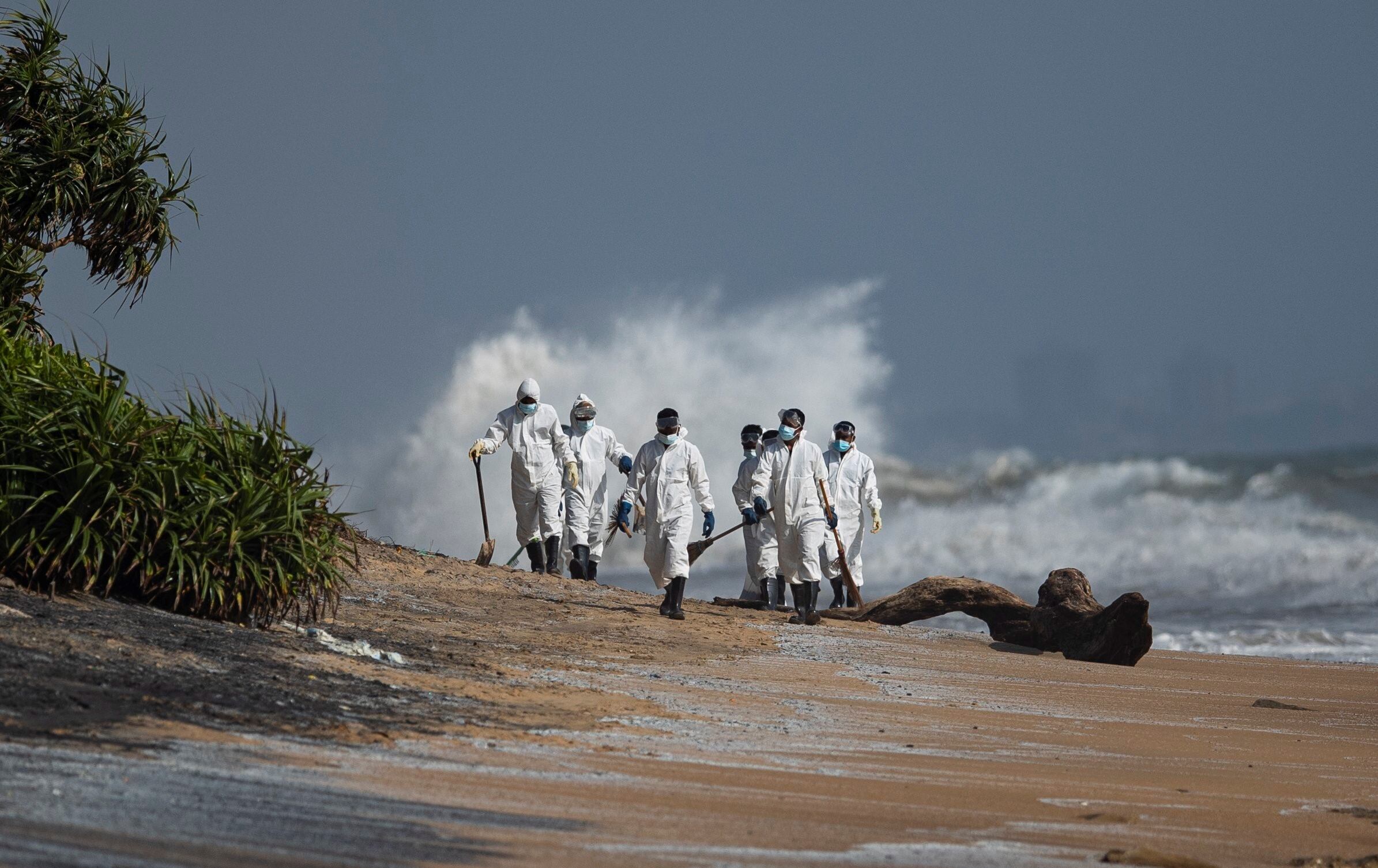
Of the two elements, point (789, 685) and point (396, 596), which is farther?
point (396, 596)

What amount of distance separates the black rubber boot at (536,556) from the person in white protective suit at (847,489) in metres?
3.59

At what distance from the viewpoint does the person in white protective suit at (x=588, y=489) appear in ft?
59.0

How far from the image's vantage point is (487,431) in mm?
16672

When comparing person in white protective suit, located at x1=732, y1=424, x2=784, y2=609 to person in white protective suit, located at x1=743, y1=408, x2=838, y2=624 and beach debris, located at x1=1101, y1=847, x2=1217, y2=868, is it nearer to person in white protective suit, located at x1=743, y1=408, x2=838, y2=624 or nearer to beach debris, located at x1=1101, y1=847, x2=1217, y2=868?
person in white protective suit, located at x1=743, y1=408, x2=838, y2=624

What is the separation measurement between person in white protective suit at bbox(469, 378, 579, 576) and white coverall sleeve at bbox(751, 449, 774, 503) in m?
2.34

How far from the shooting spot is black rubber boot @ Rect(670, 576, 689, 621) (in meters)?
13.8

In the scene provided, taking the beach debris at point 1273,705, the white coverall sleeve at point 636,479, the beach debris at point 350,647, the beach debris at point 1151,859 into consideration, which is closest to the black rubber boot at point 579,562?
the white coverall sleeve at point 636,479

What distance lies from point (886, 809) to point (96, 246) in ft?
37.8

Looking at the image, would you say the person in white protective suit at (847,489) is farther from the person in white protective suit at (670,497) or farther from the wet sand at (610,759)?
the wet sand at (610,759)

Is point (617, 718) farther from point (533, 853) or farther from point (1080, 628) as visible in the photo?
point (1080, 628)

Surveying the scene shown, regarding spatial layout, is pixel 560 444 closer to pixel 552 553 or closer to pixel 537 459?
pixel 537 459

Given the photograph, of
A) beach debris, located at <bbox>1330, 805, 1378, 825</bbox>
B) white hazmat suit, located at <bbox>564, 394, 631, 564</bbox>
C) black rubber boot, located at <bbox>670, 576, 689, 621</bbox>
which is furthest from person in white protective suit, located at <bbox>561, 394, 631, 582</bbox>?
beach debris, located at <bbox>1330, 805, 1378, 825</bbox>

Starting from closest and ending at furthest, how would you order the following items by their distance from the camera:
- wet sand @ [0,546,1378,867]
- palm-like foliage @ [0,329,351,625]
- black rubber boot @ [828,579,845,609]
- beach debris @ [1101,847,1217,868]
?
1. wet sand @ [0,546,1378,867]
2. beach debris @ [1101,847,1217,868]
3. palm-like foliage @ [0,329,351,625]
4. black rubber boot @ [828,579,845,609]

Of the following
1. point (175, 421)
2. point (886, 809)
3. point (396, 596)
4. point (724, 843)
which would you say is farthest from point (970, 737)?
point (396, 596)
